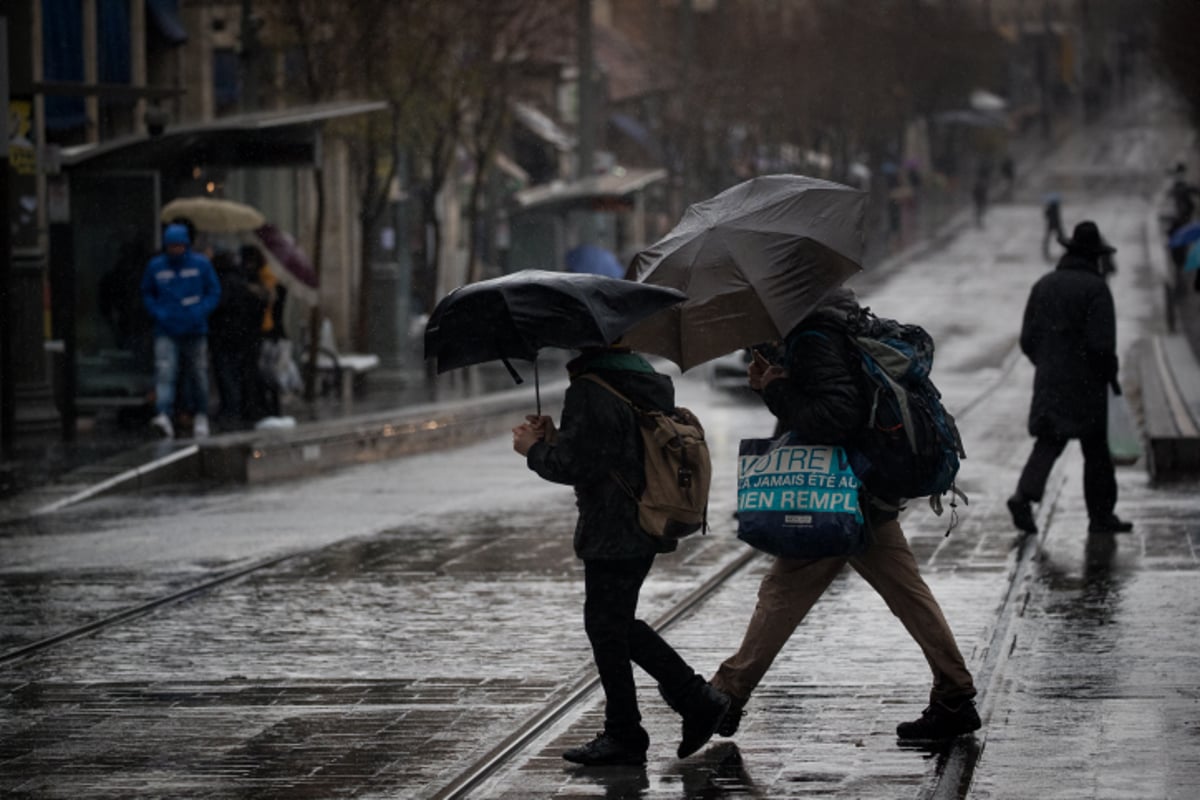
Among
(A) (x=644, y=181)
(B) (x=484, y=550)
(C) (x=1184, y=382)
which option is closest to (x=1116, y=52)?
(A) (x=644, y=181)

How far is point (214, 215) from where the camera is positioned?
2506 cm

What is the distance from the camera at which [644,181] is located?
40.4 meters

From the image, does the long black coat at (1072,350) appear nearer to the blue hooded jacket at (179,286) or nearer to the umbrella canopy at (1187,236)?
the blue hooded jacket at (179,286)

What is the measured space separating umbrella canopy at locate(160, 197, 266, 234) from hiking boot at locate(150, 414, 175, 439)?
14.1 feet

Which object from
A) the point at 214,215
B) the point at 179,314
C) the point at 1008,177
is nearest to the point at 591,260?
the point at 214,215

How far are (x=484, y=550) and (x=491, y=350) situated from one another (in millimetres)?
6141

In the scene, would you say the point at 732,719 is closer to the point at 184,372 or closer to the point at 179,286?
the point at 179,286

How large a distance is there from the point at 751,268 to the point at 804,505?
769 mm

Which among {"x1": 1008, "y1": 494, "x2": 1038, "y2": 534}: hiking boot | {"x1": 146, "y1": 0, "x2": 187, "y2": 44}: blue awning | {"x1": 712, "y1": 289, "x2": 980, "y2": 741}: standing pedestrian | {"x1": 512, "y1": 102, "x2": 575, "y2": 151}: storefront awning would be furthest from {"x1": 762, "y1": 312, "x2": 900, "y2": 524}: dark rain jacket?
{"x1": 512, "y1": 102, "x2": 575, "y2": 151}: storefront awning

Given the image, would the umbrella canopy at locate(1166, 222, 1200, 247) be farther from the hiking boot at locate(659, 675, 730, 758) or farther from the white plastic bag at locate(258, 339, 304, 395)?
the hiking boot at locate(659, 675, 730, 758)

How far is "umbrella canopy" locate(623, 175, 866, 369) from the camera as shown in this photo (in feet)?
25.6

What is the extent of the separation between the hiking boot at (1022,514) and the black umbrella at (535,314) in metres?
6.46

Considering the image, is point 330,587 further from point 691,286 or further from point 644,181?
point 644,181

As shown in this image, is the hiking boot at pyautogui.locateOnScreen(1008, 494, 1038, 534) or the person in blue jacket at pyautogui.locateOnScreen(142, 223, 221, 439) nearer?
the hiking boot at pyautogui.locateOnScreen(1008, 494, 1038, 534)
